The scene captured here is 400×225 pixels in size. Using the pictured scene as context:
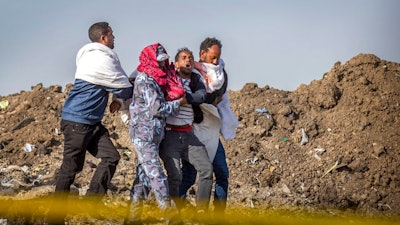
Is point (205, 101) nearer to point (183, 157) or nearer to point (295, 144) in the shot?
point (183, 157)

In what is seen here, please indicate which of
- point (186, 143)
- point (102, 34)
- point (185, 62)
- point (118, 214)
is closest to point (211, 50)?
point (185, 62)

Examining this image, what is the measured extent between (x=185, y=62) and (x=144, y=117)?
0.75m

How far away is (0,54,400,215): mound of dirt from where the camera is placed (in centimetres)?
1070

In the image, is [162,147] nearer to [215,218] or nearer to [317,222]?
[215,218]

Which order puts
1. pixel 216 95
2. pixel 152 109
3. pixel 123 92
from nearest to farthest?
pixel 152 109
pixel 123 92
pixel 216 95

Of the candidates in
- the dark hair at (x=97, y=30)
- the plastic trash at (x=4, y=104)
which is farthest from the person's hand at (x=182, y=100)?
the plastic trash at (x=4, y=104)

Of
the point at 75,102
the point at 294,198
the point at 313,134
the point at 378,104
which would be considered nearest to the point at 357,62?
the point at 378,104

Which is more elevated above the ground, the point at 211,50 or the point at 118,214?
the point at 211,50

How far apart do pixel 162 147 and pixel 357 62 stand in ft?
25.6

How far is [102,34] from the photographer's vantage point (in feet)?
23.4

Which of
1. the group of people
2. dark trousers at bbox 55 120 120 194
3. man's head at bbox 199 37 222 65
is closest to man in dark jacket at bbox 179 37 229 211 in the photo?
man's head at bbox 199 37 222 65

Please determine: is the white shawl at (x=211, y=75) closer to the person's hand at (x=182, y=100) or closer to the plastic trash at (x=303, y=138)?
the person's hand at (x=182, y=100)

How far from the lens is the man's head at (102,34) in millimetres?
7117

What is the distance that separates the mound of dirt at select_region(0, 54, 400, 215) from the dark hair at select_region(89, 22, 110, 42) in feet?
9.11
